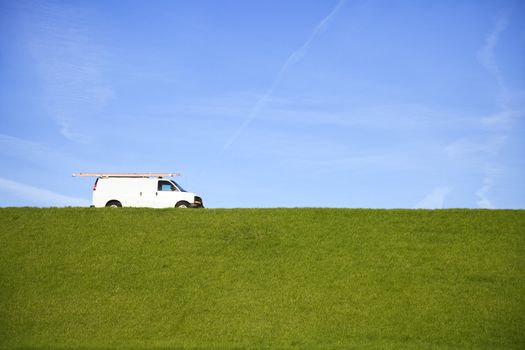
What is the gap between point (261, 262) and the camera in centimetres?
2409

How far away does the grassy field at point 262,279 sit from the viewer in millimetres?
18406

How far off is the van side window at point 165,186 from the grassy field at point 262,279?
11.8 feet

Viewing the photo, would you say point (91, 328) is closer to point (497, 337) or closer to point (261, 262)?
point (261, 262)

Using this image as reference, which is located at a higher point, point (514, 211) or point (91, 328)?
point (514, 211)

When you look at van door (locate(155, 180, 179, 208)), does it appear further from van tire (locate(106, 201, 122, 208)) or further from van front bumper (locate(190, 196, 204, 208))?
van tire (locate(106, 201, 122, 208))

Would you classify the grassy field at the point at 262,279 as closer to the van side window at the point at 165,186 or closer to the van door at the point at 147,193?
the van door at the point at 147,193

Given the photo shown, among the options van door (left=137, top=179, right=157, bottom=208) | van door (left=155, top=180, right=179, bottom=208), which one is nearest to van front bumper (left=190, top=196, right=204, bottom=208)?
van door (left=155, top=180, right=179, bottom=208)

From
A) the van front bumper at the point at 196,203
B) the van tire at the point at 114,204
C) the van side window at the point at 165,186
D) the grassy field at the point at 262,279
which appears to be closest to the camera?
the grassy field at the point at 262,279

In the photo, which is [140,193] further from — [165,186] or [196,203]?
[196,203]

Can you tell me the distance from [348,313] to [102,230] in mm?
13377

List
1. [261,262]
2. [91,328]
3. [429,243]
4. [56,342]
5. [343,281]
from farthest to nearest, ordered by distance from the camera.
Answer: [429,243], [261,262], [343,281], [91,328], [56,342]

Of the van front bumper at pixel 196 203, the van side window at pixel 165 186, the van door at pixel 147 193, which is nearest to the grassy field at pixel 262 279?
the van front bumper at pixel 196 203

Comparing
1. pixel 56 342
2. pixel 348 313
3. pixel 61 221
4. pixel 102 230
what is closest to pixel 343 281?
pixel 348 313

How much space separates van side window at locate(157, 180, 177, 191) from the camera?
33906 millimetres
